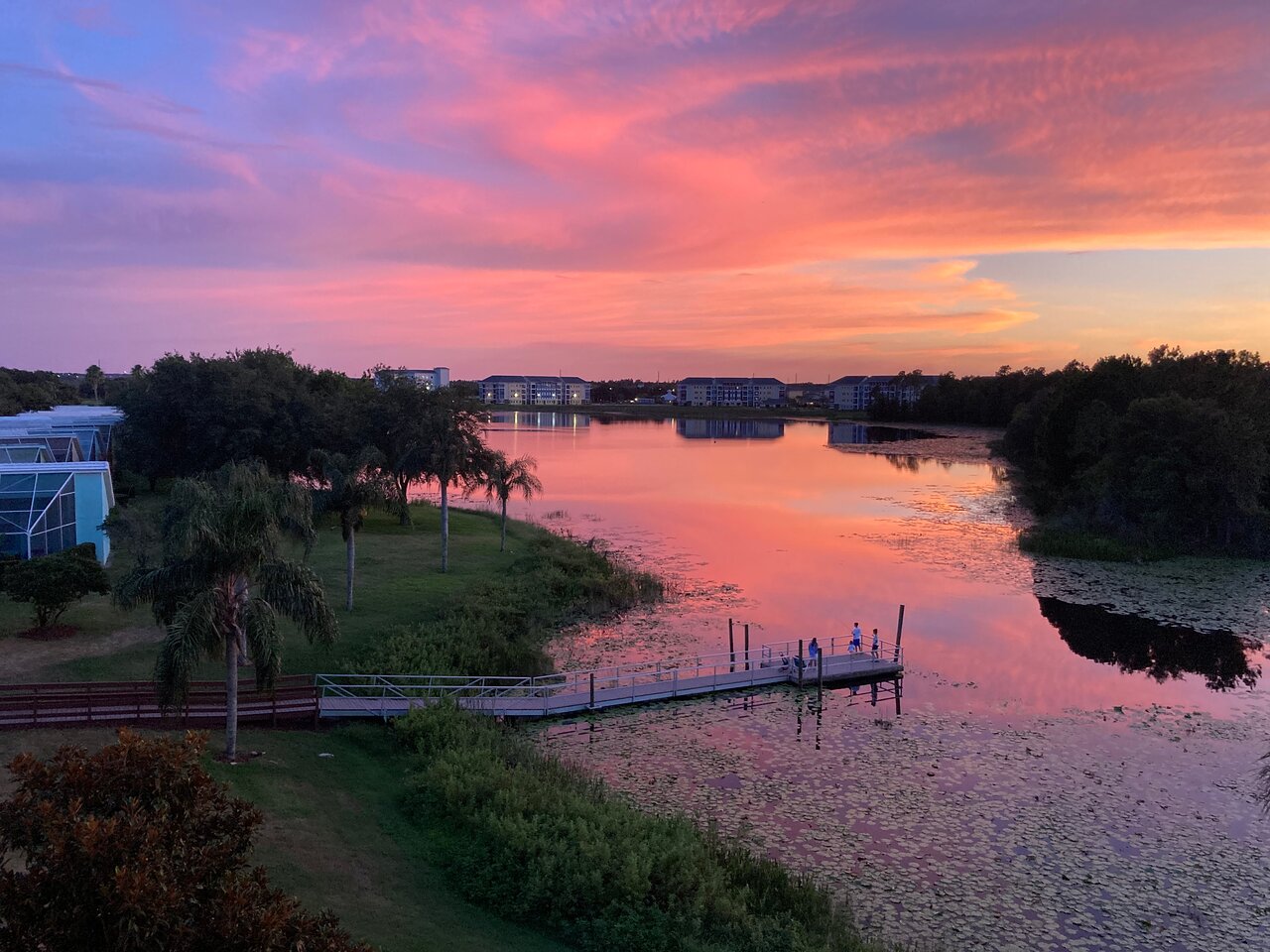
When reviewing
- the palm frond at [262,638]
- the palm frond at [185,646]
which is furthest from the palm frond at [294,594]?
the palm frond at [185,646]

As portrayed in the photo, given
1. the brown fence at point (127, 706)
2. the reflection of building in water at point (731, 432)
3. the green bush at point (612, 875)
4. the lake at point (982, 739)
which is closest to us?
the green bush at point (612, 875)

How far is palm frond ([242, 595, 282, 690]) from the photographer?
18344 millimetres

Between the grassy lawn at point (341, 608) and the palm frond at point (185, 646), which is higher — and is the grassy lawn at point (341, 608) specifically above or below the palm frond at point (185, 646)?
below

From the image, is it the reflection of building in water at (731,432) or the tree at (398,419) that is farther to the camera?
the reflection of building in water at (731,432)

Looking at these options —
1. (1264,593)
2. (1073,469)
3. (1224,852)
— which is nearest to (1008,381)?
(1073,469)

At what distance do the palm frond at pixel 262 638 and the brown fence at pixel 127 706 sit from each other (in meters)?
1.96

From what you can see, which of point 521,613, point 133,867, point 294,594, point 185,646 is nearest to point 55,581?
point 185,646

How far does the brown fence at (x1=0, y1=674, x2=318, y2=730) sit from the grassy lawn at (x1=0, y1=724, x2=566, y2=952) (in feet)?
1.91

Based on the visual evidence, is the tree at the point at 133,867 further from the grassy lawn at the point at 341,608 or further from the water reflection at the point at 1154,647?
the water reflection at the point at 1154,647

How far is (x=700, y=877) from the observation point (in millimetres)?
15375

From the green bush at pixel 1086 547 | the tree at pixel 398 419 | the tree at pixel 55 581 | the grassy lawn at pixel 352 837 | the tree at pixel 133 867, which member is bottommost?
the grassy lawn at pixel 352 837

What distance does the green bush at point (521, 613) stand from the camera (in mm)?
27500

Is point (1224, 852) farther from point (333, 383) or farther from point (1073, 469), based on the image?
point (333, 383)

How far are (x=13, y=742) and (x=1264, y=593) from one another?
5097 cm
